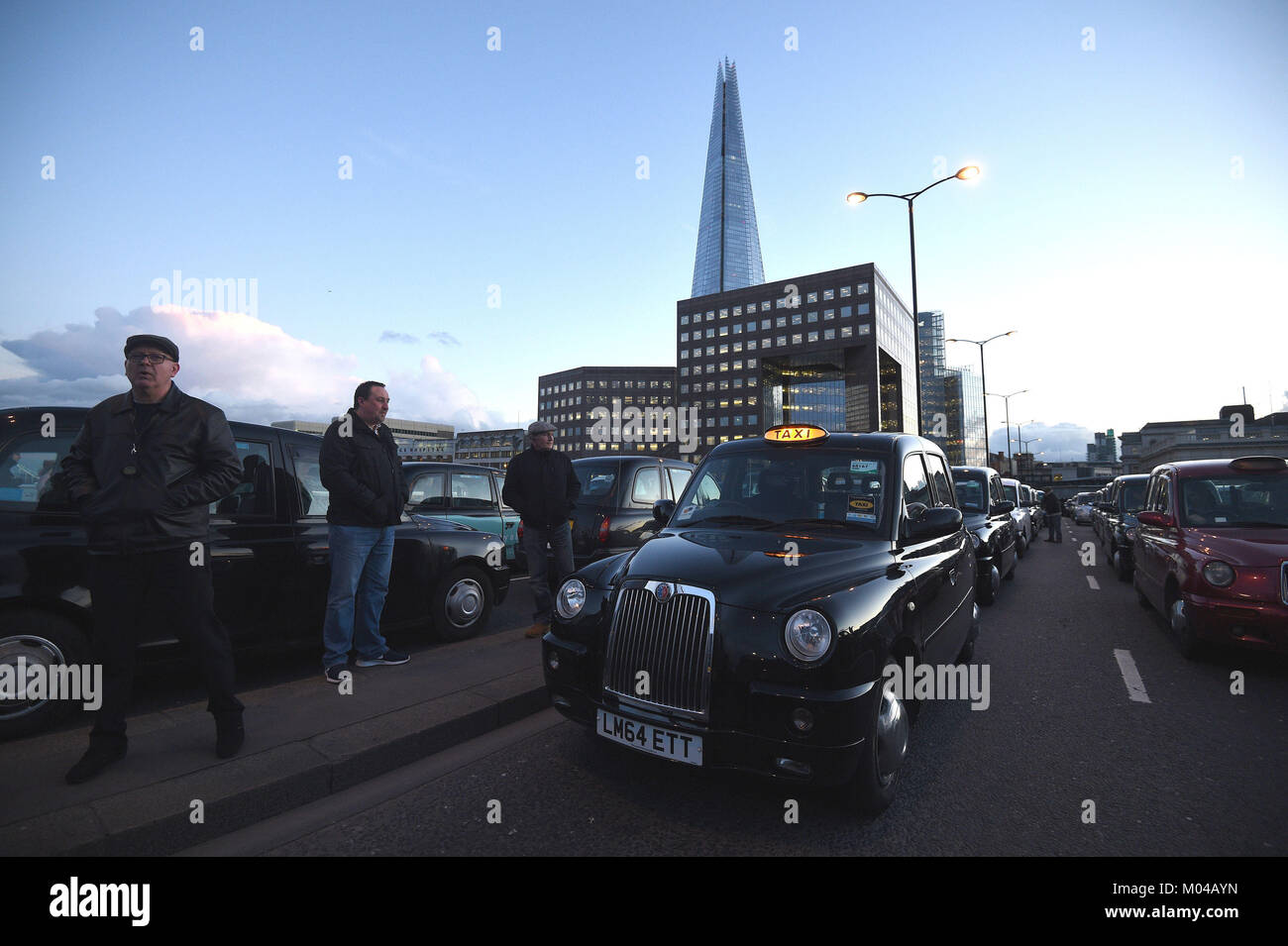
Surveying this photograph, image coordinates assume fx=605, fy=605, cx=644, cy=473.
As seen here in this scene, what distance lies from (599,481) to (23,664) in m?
5.53

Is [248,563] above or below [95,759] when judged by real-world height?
above

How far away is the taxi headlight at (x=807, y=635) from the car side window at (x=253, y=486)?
407 centimetres

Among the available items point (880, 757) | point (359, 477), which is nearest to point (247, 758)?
point (359, 477)

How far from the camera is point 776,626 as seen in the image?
8.52ft

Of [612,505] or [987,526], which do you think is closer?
[612,505]

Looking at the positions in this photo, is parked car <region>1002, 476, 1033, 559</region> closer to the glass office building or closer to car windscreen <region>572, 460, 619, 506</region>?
car windscreen <region>572, 460, 619, 506</region>

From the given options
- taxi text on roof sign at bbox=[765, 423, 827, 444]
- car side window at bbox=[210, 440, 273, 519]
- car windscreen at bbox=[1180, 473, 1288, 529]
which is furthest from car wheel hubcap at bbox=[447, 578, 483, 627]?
car windscreen at bbox=[1180, 473, 1288, 529]

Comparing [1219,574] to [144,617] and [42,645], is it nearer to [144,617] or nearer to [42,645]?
[144,617]

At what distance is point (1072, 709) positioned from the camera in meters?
4.36

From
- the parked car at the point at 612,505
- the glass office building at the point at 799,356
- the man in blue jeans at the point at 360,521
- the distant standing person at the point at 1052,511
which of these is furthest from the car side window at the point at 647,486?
the glass office building at the point at 799,356

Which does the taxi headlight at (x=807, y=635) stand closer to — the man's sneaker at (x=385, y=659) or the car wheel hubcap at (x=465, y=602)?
the man's sneaker at (x=385, y=659)

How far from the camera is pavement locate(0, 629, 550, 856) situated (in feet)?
8.35

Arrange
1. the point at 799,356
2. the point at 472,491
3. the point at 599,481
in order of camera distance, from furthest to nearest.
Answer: the point at 799,356 → the point at 472,491 → the point at 599,481

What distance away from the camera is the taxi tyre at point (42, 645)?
341cm
